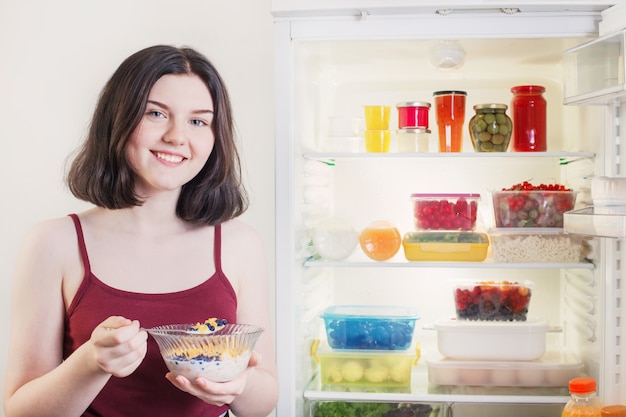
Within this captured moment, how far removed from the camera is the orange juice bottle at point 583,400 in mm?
1971


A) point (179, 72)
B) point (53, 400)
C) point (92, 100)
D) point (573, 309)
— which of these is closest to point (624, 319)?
point (573, 309)

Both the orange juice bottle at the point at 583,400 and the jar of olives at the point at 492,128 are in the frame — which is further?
the jar of olives at the point at 492,128

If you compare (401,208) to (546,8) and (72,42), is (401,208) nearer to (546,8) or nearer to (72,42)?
(546,8)

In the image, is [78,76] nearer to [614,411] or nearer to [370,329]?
[370,329]

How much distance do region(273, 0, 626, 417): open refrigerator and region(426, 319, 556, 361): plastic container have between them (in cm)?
9

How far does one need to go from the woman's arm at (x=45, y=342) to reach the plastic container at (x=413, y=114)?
42.7 inches

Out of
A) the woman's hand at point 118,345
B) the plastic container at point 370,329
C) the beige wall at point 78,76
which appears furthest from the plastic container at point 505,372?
the woman's hand at point 118,345

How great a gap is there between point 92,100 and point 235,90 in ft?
1.83

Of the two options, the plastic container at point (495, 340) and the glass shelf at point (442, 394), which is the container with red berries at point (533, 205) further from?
the glass shelf at point (442, 394)

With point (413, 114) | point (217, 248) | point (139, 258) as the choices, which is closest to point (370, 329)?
point (413, 114)

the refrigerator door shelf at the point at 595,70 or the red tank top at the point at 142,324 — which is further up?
the refrigerator door shelf at the point at 595,70

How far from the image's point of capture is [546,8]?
6.87 ft

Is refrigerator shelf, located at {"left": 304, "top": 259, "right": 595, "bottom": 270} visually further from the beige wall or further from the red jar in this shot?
the beige wall

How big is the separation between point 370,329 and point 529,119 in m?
0.78
